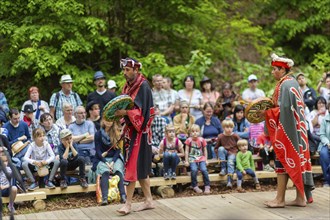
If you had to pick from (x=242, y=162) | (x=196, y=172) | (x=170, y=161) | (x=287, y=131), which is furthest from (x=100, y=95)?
(x=287, y=131)

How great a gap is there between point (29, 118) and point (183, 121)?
257 cm

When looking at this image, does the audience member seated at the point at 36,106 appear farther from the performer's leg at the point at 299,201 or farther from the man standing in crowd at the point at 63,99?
the performer's leg at the point at 299,201

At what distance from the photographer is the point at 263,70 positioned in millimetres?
14797

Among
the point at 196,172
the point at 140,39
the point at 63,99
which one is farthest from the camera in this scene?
the point at 140,39

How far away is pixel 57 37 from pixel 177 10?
105 inches

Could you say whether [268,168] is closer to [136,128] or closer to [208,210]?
[208,210]

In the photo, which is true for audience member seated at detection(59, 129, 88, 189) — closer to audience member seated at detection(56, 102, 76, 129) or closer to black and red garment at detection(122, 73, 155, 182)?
audience member seated at detection(56, 102, 76, 129)

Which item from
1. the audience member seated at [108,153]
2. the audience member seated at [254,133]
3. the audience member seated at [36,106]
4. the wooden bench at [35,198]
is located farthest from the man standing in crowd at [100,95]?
the audience member seated at [254,133]

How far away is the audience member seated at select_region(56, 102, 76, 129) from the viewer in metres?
9.88

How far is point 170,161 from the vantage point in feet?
31.0

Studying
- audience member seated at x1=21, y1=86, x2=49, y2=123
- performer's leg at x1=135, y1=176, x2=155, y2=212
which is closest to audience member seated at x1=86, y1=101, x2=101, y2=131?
audience member seated at x1=21, y1=86, x2=49, y2=123

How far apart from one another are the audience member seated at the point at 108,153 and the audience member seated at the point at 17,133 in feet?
3.51

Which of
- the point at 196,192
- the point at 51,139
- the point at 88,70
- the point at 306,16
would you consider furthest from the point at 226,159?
the point at 306,16

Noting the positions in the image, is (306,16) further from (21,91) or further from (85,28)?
(21,91)
